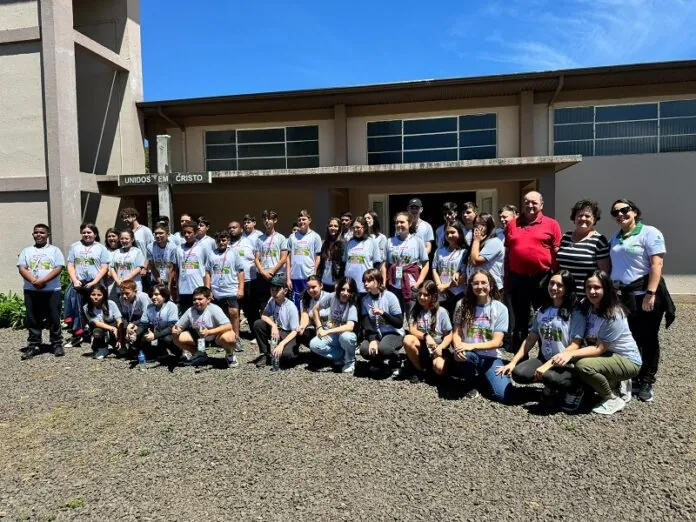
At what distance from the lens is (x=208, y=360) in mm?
5699

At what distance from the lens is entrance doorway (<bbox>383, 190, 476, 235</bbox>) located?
45.7 ft

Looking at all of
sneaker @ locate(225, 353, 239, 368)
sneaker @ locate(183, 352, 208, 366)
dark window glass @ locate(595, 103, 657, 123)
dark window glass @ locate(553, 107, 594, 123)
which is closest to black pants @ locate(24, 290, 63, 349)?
sneaker @ locate(183, 352, 208, 366)

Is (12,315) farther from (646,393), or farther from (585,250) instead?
(646,393)

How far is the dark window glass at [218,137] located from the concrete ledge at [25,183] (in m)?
4.71

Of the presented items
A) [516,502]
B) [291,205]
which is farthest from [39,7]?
[516,502]

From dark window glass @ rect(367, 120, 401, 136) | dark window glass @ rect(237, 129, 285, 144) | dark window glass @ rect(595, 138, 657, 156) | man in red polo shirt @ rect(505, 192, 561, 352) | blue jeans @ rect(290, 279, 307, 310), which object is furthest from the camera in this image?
dark window glass @ rect(237, 129, 285, 144)

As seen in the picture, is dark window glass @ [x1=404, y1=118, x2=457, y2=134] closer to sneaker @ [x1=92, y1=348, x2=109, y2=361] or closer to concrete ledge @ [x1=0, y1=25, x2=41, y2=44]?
concrete ledge @ [x1=0, y1=25, x2=41, y2=44]

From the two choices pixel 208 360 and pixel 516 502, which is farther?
pixel 208 360

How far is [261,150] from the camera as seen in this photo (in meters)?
13.9

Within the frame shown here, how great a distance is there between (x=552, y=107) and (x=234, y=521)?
12038 millimetres

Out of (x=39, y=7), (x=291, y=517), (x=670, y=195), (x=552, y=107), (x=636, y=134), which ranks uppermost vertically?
(x=39, y=7)

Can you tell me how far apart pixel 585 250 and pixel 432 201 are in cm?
1058

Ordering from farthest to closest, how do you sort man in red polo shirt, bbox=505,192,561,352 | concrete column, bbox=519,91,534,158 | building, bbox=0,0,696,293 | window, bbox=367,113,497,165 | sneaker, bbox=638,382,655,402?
window, bbox=367,113,497,165, concrete column, bbox=519,91,534,158, building, bbox=0,0,696,293, man in red polo shirt, bbox=505,192,561,352, sneaker, bbox=638,382,655,402

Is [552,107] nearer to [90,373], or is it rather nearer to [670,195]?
[670,195]
